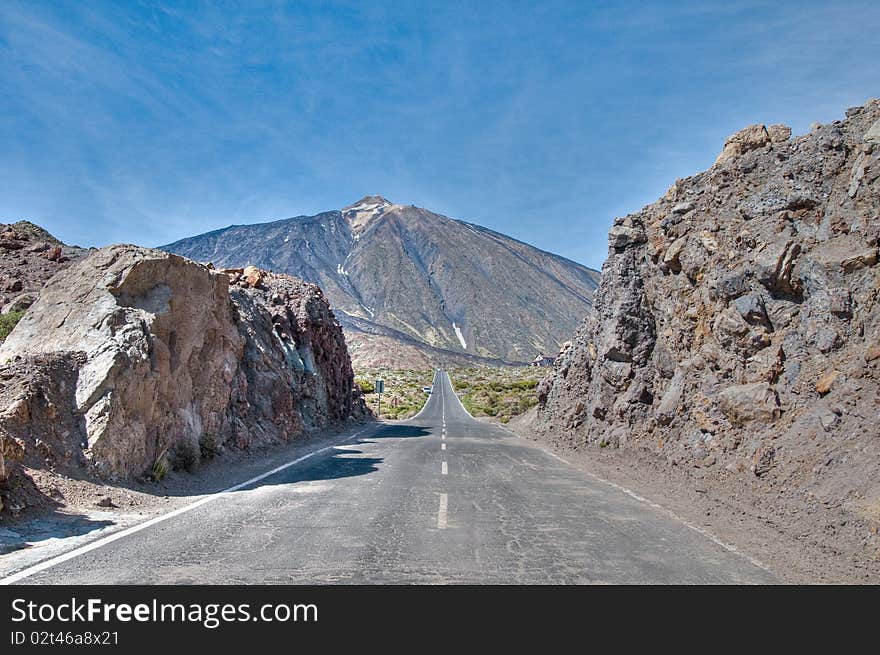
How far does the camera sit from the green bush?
46.1 feet

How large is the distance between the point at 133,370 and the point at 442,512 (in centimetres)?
669

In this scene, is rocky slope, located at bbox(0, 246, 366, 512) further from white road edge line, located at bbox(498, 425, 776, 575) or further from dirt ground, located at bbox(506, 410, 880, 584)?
dirt ground, located at bbox(506, 410, 880, 584)

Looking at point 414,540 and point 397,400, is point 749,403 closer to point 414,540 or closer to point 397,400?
point 414,540

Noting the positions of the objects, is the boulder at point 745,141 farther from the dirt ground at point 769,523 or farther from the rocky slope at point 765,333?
the dirt ground at point 769,523

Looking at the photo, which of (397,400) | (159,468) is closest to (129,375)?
(159,468)

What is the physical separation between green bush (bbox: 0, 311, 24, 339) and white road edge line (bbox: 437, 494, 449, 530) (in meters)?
11.1

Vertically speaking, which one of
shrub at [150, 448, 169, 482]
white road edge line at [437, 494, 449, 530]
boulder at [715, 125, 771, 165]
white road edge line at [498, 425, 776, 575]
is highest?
boulder at [715, 125, 771, 165]

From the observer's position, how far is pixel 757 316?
13500mm

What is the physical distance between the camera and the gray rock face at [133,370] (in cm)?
1001

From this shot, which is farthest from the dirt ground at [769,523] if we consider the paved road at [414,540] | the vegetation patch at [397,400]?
the vegetation patch at [397,400]

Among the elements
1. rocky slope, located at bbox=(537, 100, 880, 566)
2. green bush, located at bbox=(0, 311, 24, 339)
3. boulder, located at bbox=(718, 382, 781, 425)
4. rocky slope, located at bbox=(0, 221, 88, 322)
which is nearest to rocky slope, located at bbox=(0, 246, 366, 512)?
green bush, located at bbox=(0, 311, 24, 339)

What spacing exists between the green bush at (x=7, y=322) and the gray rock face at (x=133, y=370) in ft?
6.26

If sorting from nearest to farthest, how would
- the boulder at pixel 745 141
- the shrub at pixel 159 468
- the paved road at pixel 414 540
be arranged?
the paved road at pixel 414 540
the shrub at pixel 159 468
the boulder at pixel 745 141
